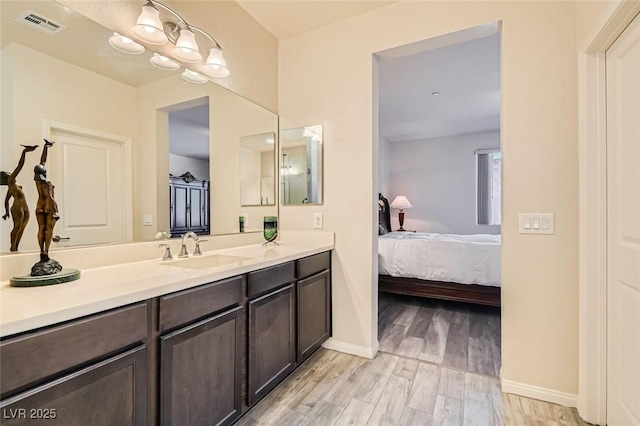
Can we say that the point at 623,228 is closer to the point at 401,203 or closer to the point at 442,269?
the point at 442,269

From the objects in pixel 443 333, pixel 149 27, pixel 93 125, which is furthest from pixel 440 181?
pixel 93 125

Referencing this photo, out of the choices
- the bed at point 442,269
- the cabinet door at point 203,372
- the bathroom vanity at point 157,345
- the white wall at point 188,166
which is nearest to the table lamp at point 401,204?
the bed at point 442,269

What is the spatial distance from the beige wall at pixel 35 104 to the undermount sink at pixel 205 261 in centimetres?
59

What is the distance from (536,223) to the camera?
175 centimetres

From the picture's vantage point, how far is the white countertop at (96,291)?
80 cm

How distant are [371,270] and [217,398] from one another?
1309mm

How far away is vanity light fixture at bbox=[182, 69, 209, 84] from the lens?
1.83m

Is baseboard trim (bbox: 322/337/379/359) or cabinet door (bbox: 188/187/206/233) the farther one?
baseboard trim (bbox: 322/337/379/359)

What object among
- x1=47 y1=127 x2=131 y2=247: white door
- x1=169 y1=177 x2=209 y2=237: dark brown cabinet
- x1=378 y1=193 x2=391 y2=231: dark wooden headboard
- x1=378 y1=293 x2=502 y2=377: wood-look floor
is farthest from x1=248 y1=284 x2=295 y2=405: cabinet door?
x1=378 y1=193 x2=391 y2=231: dark wooden headboard

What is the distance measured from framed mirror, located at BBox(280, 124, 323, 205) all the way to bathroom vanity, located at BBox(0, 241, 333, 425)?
0.73m

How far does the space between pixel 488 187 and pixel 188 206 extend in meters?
5.38

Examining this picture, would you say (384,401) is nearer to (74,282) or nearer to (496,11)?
(74,282)

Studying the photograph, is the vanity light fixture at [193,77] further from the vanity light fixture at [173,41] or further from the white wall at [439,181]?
the white wall at [439,181]

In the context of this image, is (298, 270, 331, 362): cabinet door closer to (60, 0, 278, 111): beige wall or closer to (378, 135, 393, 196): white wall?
(60, 0, 278, 111): beige wall
